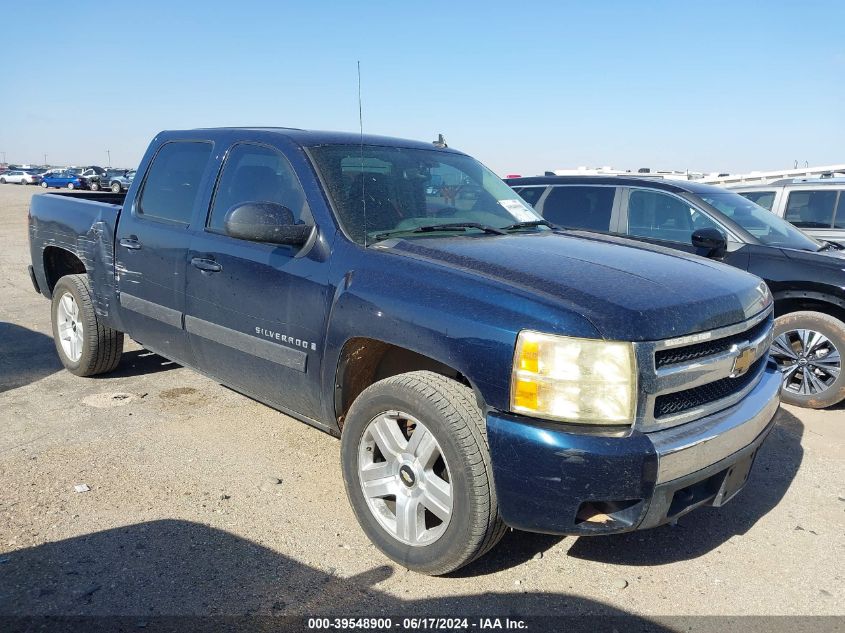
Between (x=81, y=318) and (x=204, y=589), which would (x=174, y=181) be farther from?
(x=204, y=589)

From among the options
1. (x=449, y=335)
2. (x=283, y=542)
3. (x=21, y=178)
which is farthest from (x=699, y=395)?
(x=21, y=178)

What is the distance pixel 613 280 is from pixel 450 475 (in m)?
1.02

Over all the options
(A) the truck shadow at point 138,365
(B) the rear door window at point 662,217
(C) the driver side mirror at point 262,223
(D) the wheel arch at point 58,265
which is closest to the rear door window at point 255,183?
(C) the driver side mirror at point 262,223

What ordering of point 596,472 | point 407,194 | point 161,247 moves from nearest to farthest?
point 596,472 < point 407,194 < point 161,247

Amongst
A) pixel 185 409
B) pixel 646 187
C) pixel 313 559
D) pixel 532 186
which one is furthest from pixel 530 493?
pixel 532 186

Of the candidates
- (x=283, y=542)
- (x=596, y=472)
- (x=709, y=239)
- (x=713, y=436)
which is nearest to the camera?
(x=596, y=472)

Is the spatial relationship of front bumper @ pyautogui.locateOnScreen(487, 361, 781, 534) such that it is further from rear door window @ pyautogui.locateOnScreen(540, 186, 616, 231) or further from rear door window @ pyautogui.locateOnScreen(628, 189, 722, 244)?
rear door window @ pyautogui.locateOnScreen(540, 186, 616, 231)

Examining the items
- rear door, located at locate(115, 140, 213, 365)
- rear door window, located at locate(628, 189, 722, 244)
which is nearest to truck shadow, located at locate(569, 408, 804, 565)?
rear door window, located at locate(628, 189, 722, 244)

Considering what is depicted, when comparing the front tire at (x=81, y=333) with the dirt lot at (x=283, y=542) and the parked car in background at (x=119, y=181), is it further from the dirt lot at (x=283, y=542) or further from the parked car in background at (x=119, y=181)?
the parked car in background at (x=119, y=181)

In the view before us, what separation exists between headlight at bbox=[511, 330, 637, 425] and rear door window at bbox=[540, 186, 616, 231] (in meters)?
4.03

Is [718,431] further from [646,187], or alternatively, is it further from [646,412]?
[646,187]

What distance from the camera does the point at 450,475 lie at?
2.61 m

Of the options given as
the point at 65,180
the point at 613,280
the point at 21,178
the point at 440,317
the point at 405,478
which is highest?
the point at 21,178

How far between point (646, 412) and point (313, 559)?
1577mm
